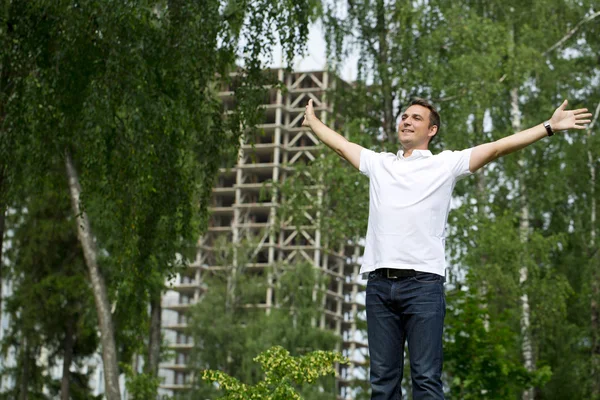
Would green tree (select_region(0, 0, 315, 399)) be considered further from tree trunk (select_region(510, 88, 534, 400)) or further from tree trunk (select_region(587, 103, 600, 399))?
tree trunk (select_region(510, 88, 534, 400))

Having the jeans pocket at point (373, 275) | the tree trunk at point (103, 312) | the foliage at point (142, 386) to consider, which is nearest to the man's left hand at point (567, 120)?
the jeans pocket at point (373, 275)

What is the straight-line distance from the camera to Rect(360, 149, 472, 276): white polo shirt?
4.83 metres

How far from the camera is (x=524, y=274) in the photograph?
2625cm

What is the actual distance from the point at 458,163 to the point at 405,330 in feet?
2.74

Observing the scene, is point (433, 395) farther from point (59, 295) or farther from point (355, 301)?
point (355, 301)

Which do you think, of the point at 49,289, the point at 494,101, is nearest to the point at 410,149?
the point at 494,101

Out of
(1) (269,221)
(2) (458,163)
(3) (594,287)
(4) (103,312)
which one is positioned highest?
(1) (269,221)

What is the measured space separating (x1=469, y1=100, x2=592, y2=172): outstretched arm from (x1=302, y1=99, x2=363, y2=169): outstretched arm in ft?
1.91

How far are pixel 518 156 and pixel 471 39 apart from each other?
437 centimetres

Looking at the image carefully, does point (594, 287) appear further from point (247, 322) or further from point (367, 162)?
point (247, 322)

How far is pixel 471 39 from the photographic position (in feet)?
76.7

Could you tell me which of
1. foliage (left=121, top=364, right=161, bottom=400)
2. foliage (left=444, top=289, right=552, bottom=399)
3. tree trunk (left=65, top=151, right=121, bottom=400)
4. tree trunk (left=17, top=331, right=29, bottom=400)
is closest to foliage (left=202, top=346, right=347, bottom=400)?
foliage (left=444, top=289, right=552, bottom=399)

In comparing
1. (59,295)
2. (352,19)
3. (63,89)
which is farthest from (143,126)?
(59,295)

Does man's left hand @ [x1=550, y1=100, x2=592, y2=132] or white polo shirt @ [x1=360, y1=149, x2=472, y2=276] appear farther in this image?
man's left hand @ [x1=550, y1=100, x2=592, y2=132]
